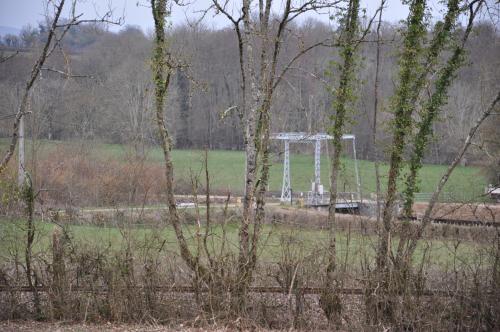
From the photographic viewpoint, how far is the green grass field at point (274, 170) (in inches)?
1050

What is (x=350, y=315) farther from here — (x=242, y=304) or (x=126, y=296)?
(x=126, y=296)

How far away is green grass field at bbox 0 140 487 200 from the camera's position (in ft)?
87.5

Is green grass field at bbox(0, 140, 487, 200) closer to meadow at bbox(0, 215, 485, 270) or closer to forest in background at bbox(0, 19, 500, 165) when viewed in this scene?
forest in background at bbox(0, 19, 500, 165)

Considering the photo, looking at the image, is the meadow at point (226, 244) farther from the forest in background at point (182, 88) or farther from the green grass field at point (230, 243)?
the forest in background at point (182, 88)

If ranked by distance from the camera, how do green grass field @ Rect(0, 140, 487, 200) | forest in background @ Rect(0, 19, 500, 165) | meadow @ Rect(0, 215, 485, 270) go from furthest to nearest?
green grass field @ Rect(0, 140, 487, 200) < forest in background @ Rect(0, 19, 500, 165) < meadow @ Rect(0, 215, 485, 270)

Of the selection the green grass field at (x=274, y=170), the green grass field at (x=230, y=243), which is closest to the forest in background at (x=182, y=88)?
the green grass field at (x=274, y=170)

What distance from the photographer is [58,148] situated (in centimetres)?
2909

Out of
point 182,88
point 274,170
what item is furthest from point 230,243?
point 274,170

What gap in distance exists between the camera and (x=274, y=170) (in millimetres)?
48844

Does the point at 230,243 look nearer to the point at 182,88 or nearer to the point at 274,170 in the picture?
the point at 182,88

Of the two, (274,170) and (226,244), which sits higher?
(226,244)

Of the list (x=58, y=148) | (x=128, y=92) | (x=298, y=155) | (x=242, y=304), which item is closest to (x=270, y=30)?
(x=242, y=304)

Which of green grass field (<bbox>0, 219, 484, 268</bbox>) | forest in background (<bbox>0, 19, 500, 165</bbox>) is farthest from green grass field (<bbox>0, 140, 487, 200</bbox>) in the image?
green grass field (<bbox>0, 219, 484, 268</bbox>)

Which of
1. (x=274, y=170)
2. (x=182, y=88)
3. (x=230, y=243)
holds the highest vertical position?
(x=182, y=88)
